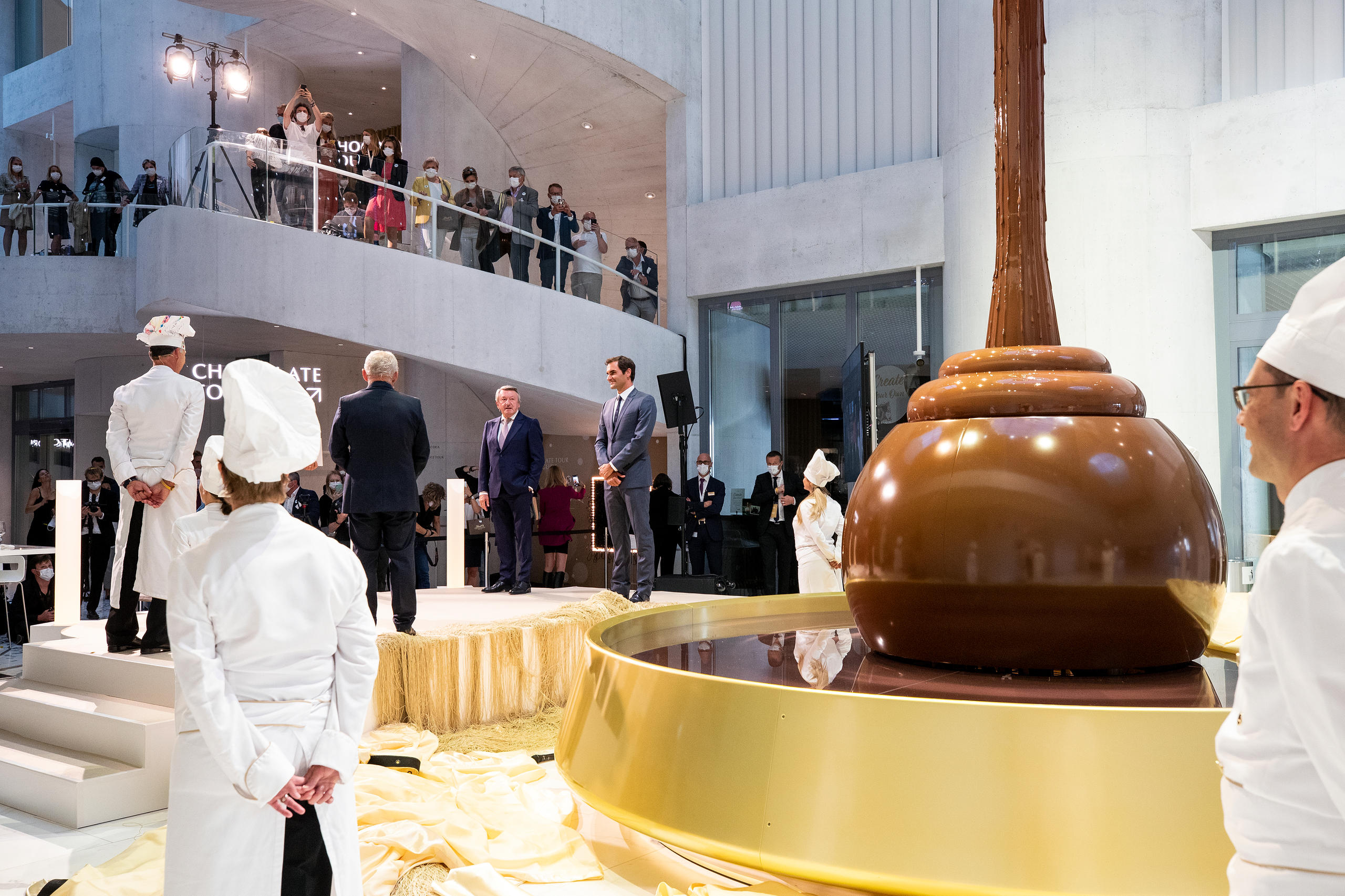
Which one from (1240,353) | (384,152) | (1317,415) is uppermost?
(384,152)

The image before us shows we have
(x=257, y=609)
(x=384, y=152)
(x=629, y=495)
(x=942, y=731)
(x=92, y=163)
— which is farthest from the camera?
(x=92, y=163)

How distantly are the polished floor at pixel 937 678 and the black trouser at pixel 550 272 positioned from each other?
9.31m

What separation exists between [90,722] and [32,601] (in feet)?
18.1

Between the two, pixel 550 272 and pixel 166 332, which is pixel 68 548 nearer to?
pixel 166 332

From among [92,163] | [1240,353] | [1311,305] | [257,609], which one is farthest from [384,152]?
[1311,305]

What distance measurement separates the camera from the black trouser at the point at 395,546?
17.3 feet

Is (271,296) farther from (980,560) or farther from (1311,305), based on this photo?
(1311,305)

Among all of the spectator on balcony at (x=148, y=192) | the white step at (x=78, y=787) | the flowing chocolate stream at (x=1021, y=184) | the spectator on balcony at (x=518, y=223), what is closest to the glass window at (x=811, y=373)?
the spectator on balcony at (x=518, y=223)

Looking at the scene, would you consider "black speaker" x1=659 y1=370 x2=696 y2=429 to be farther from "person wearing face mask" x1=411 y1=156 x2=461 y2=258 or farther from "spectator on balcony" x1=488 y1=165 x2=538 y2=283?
"person wearing face mask" x1=411 y1=156 x2=461 y2=258

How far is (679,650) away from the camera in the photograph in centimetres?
303

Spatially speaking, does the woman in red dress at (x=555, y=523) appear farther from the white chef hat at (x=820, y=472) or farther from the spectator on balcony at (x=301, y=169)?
the white chef hat at (x=820, y=472)

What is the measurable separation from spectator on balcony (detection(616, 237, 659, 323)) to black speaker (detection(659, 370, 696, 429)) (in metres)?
2.06

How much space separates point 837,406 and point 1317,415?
37.8 ft

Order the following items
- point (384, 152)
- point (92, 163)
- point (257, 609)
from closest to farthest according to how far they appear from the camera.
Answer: point (257, 609) < point (384, 152) < point (92, 163)
